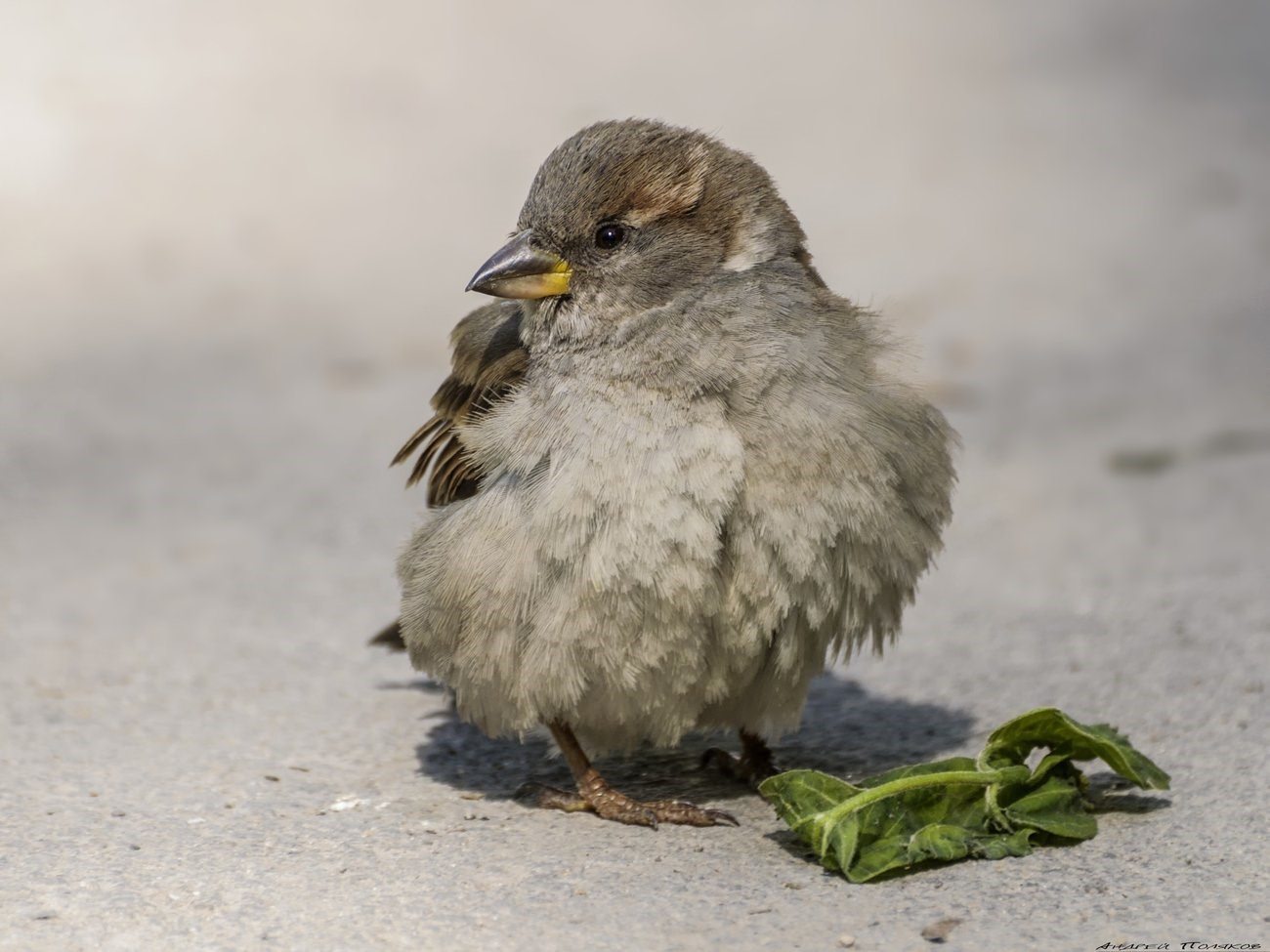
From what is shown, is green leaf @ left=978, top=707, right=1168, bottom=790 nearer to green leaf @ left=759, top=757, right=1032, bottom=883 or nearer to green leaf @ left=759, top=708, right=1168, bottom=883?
green leaf @ left=759, top=708, right=1168, bottom=883

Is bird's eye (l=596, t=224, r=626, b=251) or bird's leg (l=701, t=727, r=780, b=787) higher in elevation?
bird's eye (l=596, t=224, r=626, b=251)

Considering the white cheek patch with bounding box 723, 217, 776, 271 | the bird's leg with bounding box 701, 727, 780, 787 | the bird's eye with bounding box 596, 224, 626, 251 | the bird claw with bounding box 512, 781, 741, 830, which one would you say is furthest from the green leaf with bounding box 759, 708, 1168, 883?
the bird's eye with bounding box 596, 224, 626, 251

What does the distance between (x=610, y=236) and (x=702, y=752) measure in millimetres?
1474

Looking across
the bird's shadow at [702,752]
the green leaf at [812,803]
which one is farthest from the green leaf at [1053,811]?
the bird's shadow at [702,752]

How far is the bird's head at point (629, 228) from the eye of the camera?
3990 mm

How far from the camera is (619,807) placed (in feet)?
13.3

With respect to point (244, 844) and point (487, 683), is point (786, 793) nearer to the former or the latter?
point (487, 683)

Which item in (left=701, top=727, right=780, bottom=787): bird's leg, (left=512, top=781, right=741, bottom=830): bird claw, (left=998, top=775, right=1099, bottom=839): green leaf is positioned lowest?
(left=512, top=781, right=741, bottom=830): bird claw

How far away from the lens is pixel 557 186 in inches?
161

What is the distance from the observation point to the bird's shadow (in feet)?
14.3

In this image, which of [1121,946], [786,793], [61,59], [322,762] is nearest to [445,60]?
[61,59]

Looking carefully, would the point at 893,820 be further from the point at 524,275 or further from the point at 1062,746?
the point at 524,275

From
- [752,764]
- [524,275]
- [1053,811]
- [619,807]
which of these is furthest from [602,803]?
[524,275]

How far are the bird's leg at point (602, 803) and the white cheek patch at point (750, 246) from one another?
1171 millimetres
